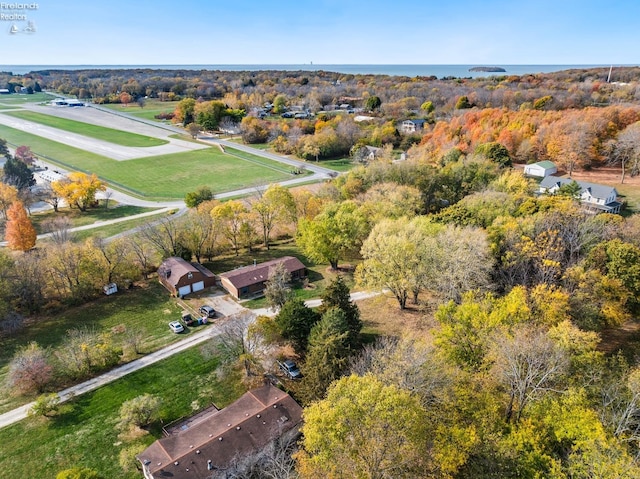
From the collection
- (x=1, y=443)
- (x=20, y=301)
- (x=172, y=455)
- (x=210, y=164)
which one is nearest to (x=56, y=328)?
(x=20, y=301)

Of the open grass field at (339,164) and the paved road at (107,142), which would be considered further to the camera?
the paved road at (107,142)

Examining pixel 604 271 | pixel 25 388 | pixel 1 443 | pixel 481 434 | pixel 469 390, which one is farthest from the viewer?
pixel 604 271

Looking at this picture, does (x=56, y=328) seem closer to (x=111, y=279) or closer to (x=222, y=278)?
(x=111, y=279)

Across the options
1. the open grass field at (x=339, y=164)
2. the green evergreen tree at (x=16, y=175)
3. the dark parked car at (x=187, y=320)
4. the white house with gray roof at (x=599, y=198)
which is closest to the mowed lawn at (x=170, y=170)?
the open grass field at (x=339, y=164)

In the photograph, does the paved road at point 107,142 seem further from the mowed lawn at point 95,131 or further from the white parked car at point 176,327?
the white parked car at point 176,327

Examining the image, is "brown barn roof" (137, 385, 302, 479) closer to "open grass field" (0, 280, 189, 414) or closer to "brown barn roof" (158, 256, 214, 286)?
"open grass field" (0, 280, 189, 414)

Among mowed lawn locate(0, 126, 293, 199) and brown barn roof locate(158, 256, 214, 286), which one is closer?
brown barn roof locate(158, 256, 214, 286)

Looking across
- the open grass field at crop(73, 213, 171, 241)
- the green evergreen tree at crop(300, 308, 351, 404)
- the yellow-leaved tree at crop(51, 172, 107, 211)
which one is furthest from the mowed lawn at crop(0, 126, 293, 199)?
the green evergreen tree at crop(300, 308, 351, 404)
